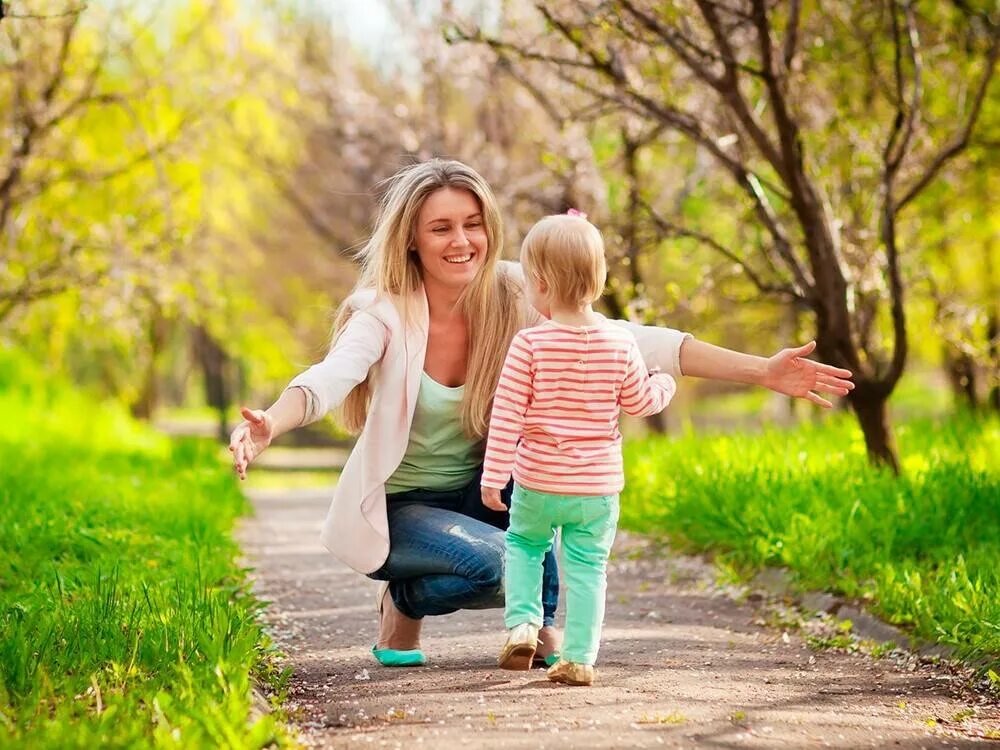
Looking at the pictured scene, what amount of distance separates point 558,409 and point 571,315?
1.02 feet

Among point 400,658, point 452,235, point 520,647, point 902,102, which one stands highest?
point 902,102

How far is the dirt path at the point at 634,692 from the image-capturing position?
3.53 m

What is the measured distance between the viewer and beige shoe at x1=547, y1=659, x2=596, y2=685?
159 inches

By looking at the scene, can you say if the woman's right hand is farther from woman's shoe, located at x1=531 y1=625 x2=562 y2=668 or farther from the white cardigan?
woman's shoe, located at x1=531 y1=625 x2=562 y2=668

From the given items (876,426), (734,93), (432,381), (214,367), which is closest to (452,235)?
(432,381)

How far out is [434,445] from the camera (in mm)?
4617

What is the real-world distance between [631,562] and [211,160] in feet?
47.4

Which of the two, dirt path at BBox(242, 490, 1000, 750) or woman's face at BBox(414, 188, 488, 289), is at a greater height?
woman's face at BBox(414, 188, 488, 289)

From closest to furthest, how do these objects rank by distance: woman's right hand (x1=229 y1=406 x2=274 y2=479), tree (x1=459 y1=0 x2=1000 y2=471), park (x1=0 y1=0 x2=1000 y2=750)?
1. woman's right hand (x1=229 y1=406 x2=274 y2=479)
2. park (x1=0 y1=0 x2=1000 y2=750)
3. tree (x1=459 y1=0 x2=1000 y2=471)

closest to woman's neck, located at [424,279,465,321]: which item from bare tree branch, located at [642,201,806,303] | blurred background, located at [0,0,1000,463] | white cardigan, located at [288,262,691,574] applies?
white cardigan, located at [288,262,691,574]

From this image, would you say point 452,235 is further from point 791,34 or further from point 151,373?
point 151,373

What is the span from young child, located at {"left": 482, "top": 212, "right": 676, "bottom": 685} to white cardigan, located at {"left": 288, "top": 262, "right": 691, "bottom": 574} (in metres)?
0.49

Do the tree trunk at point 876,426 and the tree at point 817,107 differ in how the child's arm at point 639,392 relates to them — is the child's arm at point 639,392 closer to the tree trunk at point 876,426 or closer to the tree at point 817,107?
the tree at point 817,107

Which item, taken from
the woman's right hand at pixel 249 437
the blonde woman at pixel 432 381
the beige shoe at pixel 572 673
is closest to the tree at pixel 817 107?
the blonde woman at pixel 432 381
